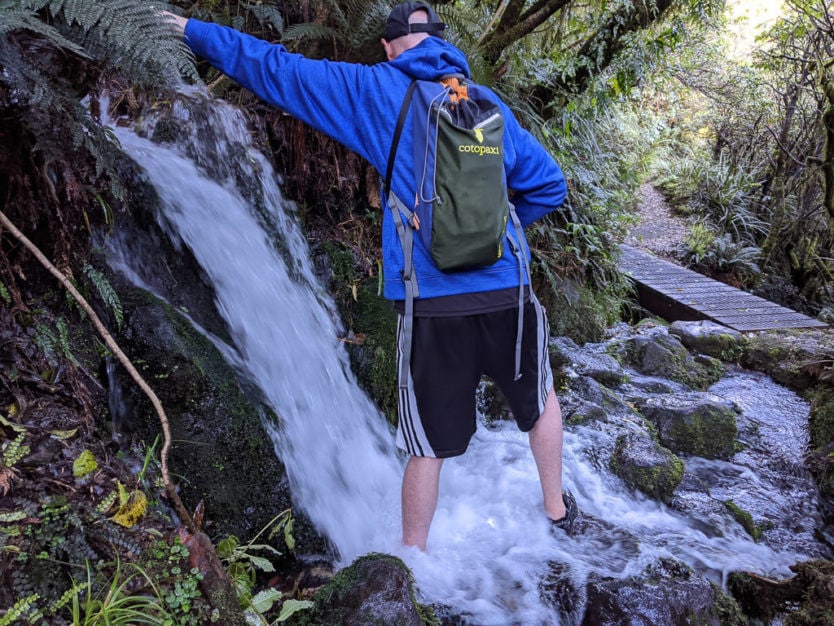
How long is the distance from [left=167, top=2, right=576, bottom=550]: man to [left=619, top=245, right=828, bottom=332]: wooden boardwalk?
17.9 ft

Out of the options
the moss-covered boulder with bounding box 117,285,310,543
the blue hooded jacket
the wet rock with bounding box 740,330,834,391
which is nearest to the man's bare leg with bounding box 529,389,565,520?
the blue hooded jacket

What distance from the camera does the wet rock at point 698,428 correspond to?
4.54 metres

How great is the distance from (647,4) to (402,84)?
5.49 meters

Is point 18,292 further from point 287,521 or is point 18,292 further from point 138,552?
point 287,521

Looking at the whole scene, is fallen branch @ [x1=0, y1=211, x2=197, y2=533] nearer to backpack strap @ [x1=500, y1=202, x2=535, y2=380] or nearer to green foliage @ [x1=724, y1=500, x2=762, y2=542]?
backpack strap @ [x1=500, y1=202, x2=535, y2=380]

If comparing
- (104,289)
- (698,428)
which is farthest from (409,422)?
(698,428)

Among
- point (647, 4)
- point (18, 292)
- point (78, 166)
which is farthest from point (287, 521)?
point (647, 4)

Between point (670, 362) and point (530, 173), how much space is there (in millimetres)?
3886

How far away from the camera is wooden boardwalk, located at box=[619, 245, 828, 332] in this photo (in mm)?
7477

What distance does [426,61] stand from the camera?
2.52 metres

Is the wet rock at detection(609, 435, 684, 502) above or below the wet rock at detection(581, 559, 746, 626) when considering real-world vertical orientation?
below

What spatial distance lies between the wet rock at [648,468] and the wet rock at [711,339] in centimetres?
306

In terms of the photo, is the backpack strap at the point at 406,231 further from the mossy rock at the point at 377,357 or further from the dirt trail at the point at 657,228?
the dirt trail at the point at 657,228

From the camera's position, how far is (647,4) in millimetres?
6695
